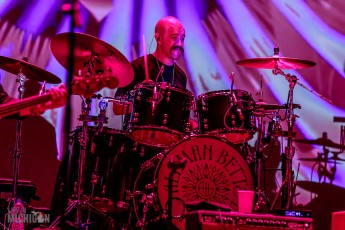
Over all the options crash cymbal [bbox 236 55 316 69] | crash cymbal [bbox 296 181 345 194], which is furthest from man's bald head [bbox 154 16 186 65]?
crash cymbal [bbox 296 181 345 194]

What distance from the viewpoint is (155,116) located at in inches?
231

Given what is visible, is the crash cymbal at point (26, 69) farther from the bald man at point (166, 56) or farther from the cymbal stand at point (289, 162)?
the cymbal stand at point (289, 162)

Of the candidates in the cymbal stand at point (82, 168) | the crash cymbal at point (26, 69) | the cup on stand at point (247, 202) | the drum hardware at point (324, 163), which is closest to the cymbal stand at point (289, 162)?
the drum hardware at point (324, 163)

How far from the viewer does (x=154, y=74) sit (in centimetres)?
667

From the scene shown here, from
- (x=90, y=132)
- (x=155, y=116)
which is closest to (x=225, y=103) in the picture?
(x=155, y=116)

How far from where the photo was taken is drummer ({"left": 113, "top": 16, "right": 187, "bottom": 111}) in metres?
6.62

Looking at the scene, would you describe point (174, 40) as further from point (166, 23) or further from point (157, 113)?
point (157, 113)

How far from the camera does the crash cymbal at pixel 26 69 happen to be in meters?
5.92

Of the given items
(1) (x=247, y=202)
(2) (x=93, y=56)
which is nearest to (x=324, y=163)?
(1) (x=247, y=202)

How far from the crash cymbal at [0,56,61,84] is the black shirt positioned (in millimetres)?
713

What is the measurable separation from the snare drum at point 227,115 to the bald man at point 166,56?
2.43ft

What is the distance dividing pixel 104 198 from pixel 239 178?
1.29 metres

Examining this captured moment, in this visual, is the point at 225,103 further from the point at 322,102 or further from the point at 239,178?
the point at 322,102

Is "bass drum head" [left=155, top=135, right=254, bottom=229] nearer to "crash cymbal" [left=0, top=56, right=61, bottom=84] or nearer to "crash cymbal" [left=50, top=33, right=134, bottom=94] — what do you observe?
"crash cymbal" [left=50, top=33, right=134, bottom=94]
